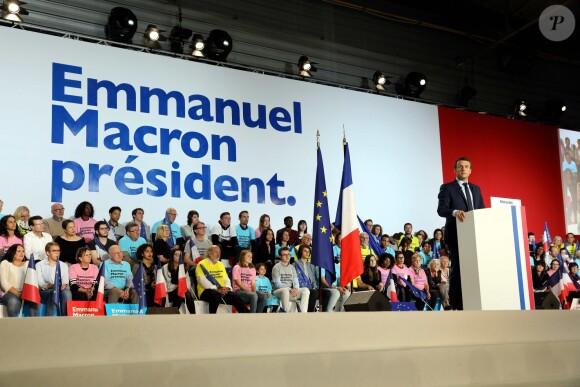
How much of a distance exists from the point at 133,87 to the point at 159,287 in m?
3.65

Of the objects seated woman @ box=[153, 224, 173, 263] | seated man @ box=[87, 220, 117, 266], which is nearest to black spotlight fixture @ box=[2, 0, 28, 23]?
Answer: seated man @ box=[87, 220, 117, 266]

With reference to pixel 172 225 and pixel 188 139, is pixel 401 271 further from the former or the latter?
pixel 188 139

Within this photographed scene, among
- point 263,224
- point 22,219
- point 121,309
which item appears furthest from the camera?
point 263,224

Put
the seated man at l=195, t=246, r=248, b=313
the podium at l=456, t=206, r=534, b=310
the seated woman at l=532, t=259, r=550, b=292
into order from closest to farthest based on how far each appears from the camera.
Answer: the podium at l=456, t=206, r=534, b=310
the seated man at l=195, t=246, r=248, b=313
the seated woman at l=532, t=259, r=550, b=292

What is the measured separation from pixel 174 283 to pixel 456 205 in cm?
386

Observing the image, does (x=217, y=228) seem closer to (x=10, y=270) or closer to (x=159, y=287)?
(x=159, y=287)

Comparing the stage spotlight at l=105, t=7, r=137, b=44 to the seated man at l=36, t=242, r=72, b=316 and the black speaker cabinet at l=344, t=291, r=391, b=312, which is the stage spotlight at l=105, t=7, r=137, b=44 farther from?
the black speaker cabinet at l=344, t=291, r=391, b=312

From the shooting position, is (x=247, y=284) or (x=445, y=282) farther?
(x=445, y=282)

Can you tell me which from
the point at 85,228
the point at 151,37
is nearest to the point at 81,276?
the point at 85,228

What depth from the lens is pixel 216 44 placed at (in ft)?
33.9

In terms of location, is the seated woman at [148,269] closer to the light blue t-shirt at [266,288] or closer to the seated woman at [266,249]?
the light blue t-shirt at [266,288]

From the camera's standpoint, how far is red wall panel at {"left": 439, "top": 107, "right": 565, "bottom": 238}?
12586 mm

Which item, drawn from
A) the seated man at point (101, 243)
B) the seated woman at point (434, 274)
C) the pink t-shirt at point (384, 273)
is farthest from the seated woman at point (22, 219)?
the seated woman at point (434, 274)

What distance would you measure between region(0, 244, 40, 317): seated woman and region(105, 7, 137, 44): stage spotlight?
411cm
